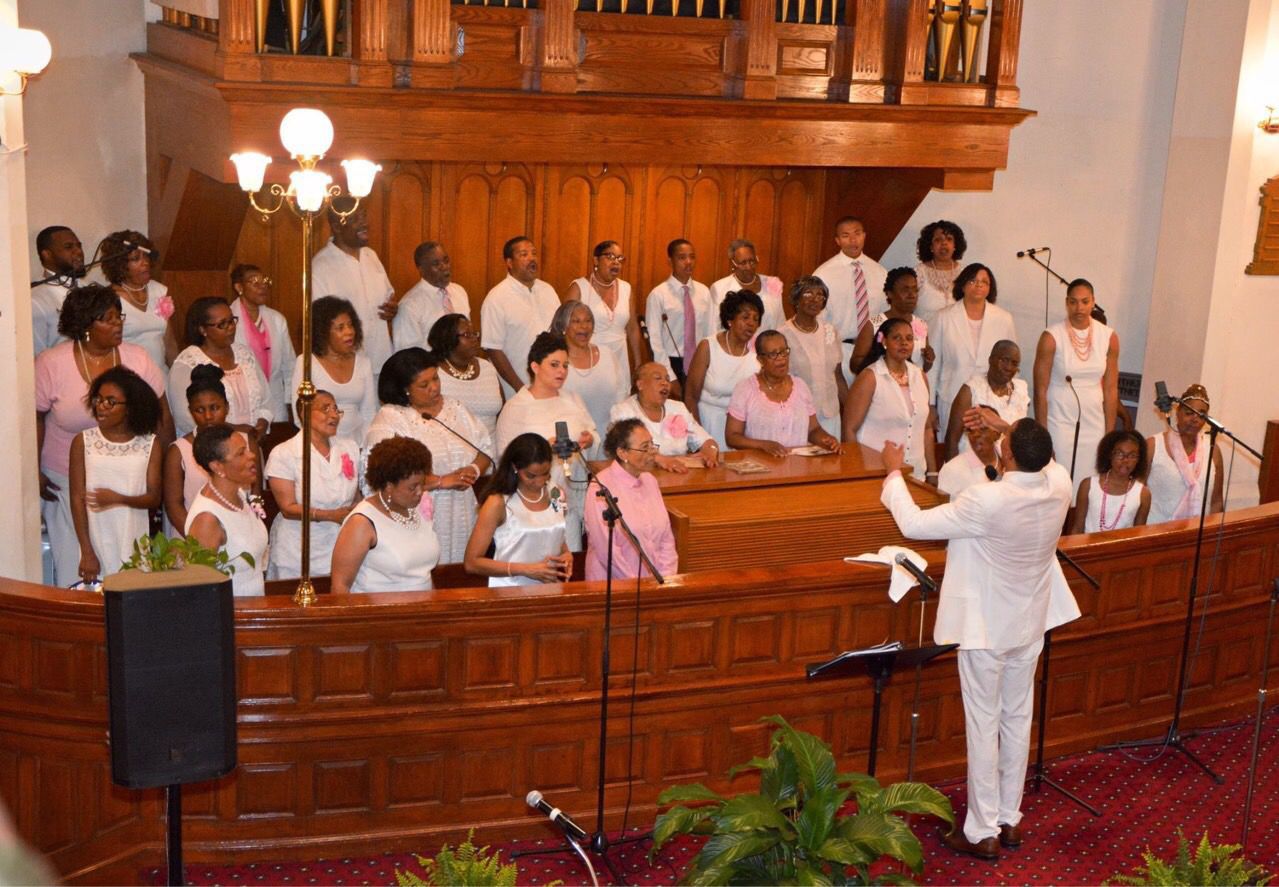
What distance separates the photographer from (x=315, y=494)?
6.28 m

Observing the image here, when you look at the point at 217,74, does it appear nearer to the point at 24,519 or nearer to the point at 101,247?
the point at 101,247

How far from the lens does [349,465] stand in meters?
6.34

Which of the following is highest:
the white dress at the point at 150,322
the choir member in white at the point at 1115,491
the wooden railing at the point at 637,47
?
the wooden railing at the point at 637,47

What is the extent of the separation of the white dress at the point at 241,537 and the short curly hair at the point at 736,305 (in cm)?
312

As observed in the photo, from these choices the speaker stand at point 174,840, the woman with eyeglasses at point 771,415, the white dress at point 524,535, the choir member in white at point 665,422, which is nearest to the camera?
the speaker stand at point 174,840

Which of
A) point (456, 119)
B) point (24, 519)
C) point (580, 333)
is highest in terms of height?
point (456, 119)

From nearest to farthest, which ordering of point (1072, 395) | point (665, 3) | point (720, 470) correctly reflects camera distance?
1. point (720, 470)
2. point (665, 3)
3. point (1072, 395)

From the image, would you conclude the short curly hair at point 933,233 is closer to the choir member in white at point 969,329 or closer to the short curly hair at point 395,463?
the choir member in white at point 969,329

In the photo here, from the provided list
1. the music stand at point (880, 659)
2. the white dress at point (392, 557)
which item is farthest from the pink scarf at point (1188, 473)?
the white dress at point (392, 557)

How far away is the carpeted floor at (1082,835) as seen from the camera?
5.34 metres

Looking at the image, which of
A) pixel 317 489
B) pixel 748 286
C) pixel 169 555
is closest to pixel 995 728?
pixel 317 489

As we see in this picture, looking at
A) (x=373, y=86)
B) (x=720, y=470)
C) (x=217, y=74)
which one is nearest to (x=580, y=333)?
(x=720, y=470)

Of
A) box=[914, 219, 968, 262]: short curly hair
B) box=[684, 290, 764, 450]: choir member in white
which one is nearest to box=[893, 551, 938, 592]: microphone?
box=[684, 290, 764, 450]: choir member in white

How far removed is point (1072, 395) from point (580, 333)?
326cm
